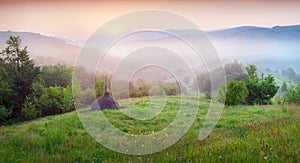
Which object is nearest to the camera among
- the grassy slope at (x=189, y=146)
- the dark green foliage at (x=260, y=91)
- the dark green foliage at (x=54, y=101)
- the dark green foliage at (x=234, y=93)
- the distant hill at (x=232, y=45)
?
the grassy slope at (x=189, y=146)

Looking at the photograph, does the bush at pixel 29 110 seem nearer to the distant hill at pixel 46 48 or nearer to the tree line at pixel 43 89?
the tree line at pixel 43 89

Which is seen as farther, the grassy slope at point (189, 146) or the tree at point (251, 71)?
the tree at point (251, 71)

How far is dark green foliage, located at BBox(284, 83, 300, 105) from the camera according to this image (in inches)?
572

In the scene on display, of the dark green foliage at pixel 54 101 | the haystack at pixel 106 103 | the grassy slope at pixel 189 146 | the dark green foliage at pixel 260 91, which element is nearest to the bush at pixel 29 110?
the dark green foliage at pixel 54 101

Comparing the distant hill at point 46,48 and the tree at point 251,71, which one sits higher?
the distant hill at point 46,48

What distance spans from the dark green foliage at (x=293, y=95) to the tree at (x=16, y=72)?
12.8 meters

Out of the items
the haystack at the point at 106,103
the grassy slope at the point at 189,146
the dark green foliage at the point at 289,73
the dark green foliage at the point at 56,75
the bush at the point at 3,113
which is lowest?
the grassy slope at the point at 189,146

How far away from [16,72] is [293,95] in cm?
1349

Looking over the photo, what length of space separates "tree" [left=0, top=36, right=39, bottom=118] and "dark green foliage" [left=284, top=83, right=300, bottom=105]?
503 inches

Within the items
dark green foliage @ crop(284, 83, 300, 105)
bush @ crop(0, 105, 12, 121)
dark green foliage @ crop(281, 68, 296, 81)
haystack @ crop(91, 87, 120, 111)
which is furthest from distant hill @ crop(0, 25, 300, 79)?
dark green foliage @ crop(284, 83, 300, 105)

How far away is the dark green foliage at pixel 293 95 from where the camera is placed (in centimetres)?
1453

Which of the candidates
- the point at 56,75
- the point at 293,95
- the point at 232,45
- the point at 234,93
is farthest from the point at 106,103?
the point at 232,45

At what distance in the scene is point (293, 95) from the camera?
48.5 ft

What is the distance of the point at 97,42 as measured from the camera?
7.54m
